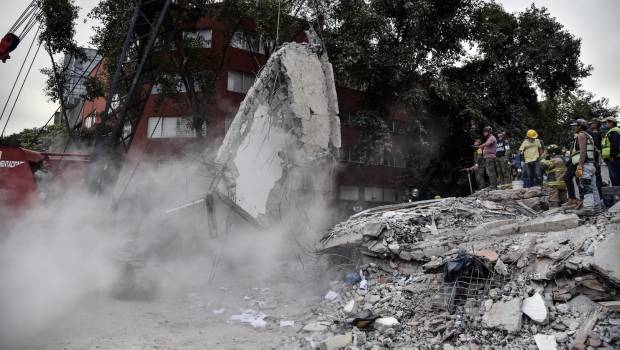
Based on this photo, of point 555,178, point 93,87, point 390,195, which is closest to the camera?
point 555,178

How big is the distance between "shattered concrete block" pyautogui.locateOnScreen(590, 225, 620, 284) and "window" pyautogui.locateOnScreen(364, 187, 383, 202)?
1709 centimetres

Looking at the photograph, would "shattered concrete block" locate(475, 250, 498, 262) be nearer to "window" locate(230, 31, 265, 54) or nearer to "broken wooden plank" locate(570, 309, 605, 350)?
"broken wooden plank" locate(570, 309, 605, 350)

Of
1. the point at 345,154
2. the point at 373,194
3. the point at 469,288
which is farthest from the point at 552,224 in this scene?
the point at 373,194

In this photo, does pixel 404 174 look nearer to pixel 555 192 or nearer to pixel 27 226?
pixel 555 192

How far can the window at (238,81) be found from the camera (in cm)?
1919

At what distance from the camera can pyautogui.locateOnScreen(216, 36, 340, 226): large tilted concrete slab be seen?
24.0 feet

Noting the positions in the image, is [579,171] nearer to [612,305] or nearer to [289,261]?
[612,305]

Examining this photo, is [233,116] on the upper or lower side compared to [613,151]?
upper

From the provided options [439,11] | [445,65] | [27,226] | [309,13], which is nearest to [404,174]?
[445,65]

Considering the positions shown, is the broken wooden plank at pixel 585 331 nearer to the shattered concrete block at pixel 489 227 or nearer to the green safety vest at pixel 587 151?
the shattered concrete block at pixel 489 227

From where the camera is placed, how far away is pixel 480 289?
5.27 metres

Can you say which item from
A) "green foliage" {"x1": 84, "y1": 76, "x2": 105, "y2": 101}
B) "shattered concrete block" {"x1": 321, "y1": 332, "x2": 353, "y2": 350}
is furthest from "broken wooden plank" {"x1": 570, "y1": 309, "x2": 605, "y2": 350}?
"green foliage" {"x1": 84, "y1": 76, "x2": 105, "y2": 101}

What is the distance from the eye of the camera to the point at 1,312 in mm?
4941

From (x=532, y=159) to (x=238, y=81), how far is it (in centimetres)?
1354
